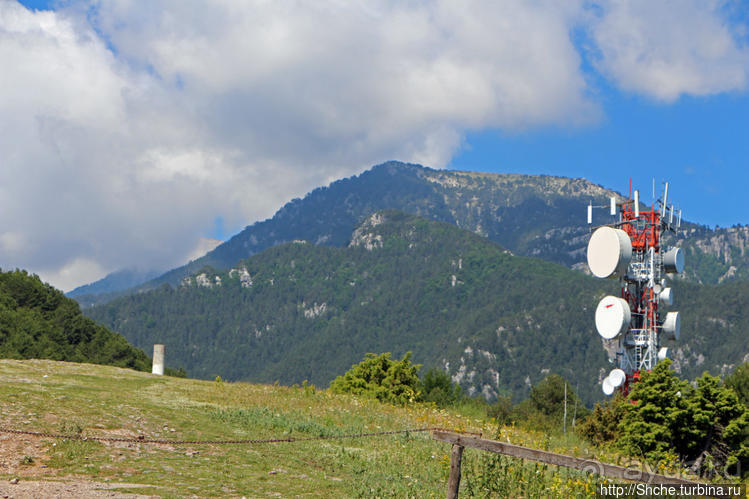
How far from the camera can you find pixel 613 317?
51156mm

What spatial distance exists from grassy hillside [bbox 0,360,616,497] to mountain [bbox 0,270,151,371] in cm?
5235

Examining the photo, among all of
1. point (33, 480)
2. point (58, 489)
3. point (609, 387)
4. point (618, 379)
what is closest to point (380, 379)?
point (609, 387)

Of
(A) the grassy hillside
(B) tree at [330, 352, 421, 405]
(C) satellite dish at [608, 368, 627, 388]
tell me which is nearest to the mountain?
(B) tree at [330, 352, 421, 405]

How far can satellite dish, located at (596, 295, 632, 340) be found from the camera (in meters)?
50.4

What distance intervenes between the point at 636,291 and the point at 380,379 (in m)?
23.7

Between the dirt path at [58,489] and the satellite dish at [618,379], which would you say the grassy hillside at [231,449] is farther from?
the satellite dish at [618,379]

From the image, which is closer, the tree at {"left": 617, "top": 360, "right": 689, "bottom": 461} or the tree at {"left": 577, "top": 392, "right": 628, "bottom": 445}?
the tree at {"left": 617, "top": 360, "right": 689, "bottom": 461}

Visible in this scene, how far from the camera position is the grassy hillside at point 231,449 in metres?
14.1

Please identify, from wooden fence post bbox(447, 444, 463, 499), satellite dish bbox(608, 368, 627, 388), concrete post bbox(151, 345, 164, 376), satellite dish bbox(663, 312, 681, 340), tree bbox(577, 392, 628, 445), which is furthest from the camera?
satellite dish bbox(663, 312, 681, 340)

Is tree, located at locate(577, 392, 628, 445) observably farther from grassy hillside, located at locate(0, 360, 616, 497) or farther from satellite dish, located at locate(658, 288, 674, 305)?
grassy hillside, located at locate(0, 360, 616, 497)

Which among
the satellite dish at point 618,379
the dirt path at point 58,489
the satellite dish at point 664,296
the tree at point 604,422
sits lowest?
the tree at point 604,422

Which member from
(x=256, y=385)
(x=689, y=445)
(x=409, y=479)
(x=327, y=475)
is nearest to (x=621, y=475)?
(x=409, y=479)

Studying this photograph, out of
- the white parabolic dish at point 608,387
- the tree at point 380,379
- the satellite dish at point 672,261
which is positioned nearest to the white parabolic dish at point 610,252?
the satellite dish at point 672,261

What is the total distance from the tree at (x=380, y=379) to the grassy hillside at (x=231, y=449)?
393 inches
